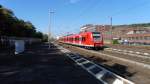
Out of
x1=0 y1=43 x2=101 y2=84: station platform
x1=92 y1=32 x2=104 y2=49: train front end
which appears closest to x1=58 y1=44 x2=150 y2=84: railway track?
x1=0 y1=43 x2=101 y2=84: station platform

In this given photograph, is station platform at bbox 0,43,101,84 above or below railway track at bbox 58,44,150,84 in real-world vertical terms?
above

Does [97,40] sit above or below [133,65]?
above

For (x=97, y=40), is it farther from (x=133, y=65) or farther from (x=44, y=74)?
(x=44, y=74)

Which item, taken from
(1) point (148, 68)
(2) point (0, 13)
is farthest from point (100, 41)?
(1) point (148, 68)

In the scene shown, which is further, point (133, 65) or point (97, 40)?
point (97, 40)

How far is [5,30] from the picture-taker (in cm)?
6406

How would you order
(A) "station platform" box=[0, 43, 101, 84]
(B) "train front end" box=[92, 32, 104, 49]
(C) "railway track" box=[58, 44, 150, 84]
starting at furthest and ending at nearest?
(B) "train front end" box=[92, 32, 104, 49], (C) "railway track" box=[58, 44, 150, 84], (A) "station platform" box=[0, 43, 101, 84]

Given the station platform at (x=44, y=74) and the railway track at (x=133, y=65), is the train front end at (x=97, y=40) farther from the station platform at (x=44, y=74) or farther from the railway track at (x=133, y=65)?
the station platform at (x=44, y=74)

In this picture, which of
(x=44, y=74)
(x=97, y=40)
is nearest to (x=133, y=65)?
(x=44, y=74)

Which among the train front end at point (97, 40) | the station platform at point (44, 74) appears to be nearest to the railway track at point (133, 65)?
the station platform at point (44, 74)

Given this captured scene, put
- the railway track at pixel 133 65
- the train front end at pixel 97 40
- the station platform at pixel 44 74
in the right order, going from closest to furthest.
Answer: the station platform at pixel 44 74
the railway track at pixel 133 65
the train front end at pixel 97 40

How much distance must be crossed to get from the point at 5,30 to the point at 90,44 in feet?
85.4

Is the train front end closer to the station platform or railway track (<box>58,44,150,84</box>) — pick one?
railway track (<box>58,44,150,84</box>)

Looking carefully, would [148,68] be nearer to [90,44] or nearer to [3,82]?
[3,82]
